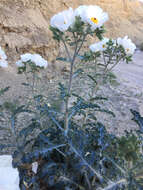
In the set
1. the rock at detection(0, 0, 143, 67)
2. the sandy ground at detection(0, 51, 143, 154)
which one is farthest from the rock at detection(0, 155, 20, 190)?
the rock at detection(0, 0, 143, 67)

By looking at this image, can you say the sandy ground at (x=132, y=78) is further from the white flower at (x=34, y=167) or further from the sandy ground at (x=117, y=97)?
the white flower at (x=34, y=167)

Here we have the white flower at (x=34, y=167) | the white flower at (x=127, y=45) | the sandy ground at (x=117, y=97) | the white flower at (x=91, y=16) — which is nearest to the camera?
the white flower at (x=91, y=16)

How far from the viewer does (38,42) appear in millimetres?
4805

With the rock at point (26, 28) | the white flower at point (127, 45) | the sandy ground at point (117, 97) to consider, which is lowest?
the sandy ground at point (117, 97)

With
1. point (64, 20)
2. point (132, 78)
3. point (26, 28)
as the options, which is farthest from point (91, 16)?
point (132, 78)

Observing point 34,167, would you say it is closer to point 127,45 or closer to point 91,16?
point 91,16

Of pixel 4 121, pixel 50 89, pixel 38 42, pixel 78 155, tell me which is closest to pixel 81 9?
pixel 78 155

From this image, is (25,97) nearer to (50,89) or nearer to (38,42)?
(50,89)

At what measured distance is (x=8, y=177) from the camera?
143cm

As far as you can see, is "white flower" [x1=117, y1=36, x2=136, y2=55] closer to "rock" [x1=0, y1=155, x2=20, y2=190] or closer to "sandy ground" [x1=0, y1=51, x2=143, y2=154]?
"sandy ground" [x1=0, y1=51, x2=143, y2=154]

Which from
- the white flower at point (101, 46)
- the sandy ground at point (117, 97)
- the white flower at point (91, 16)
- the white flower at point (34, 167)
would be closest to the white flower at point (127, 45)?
the white flower at point (101, 46)

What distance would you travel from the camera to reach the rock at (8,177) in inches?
54.7

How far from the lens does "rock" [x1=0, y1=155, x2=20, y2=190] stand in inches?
54.7

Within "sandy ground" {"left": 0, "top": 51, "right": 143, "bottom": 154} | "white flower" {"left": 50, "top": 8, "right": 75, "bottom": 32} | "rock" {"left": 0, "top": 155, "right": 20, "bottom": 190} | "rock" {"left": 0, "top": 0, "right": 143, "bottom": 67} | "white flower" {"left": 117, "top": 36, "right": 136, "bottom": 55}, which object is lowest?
"rock" {"left": 0, "top": 155, "right": 20, "bottom": 190}
